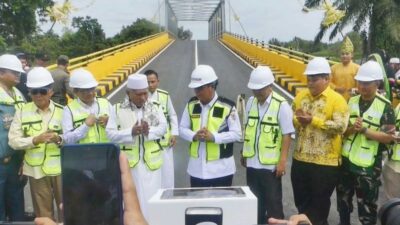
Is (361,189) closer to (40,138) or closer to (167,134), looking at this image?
(167,134)

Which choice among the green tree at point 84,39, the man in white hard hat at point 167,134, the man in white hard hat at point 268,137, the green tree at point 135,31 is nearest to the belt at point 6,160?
the man in white hard hat at point 167,134

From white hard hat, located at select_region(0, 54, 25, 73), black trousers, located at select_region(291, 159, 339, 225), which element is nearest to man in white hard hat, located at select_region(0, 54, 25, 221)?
white hard hat, located at select_region(0, 54, 25, 73)

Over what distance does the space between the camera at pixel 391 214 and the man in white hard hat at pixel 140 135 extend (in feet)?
9.51

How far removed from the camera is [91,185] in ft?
5.65

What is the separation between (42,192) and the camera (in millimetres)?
4293

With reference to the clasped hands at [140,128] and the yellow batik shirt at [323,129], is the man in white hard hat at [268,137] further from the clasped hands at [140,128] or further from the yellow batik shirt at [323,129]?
the clasped hands at [140,128]

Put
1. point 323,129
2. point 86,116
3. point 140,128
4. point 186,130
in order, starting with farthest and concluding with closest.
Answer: point 186,130, point 86,116, point 323,129, point 140,128

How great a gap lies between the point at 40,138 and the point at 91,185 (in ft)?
8.24

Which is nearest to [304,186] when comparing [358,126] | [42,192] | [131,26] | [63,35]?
[358,126]

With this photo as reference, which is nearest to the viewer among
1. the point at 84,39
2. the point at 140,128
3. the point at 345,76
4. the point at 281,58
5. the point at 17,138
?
the point at 140,128

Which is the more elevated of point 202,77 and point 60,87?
point 202,77

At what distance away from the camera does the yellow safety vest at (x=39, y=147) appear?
4160 millimetres

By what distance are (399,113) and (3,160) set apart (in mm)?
3583

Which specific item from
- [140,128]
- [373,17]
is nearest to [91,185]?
[140,128]
